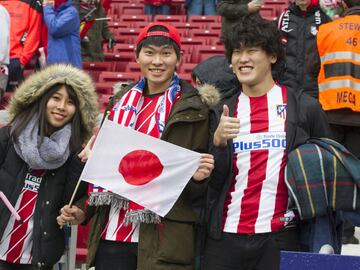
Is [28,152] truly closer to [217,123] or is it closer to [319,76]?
[217,123]

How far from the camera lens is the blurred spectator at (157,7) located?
13.0 metres

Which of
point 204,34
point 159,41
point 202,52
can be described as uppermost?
point 204,34

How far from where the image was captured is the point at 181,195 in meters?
4.00

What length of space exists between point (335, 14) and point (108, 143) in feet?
15.9

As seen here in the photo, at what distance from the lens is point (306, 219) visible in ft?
12.7

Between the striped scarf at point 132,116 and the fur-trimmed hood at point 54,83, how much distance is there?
0.32m

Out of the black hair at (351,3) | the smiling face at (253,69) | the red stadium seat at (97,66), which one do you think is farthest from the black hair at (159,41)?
the red stadium seat at (97,66)

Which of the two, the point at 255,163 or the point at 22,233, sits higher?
the point at 255,163

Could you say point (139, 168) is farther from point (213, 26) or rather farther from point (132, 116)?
point (213, 26)

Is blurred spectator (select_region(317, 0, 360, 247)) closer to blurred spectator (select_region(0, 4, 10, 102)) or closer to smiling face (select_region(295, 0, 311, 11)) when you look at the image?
smiling face (select_region(295, 0, 311, 11))

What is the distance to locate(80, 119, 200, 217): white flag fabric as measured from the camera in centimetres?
392

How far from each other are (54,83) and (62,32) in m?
4.45

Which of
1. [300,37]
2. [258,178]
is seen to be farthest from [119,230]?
[300,37]

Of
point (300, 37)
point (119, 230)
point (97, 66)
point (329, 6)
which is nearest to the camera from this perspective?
point (119, 230)
